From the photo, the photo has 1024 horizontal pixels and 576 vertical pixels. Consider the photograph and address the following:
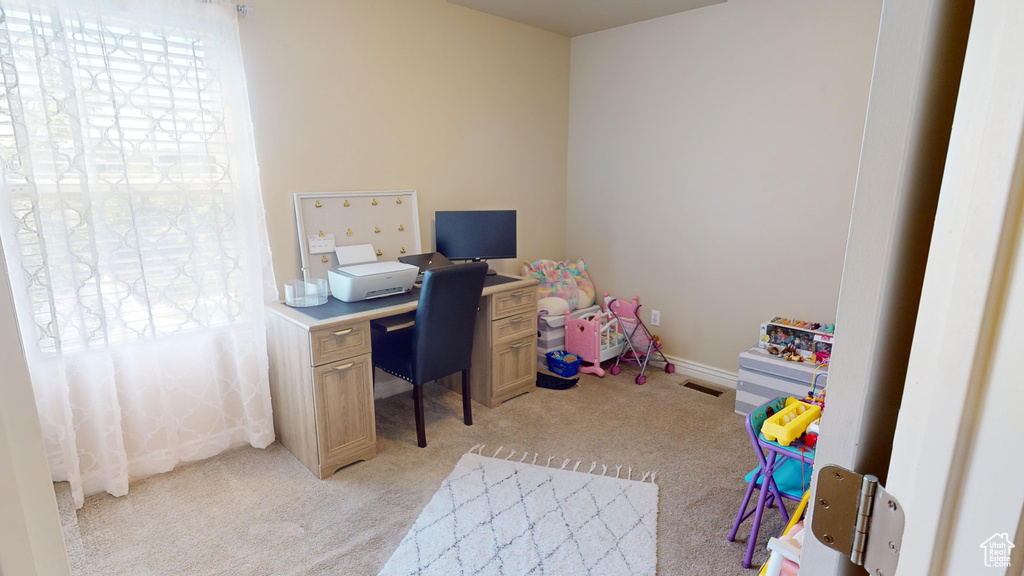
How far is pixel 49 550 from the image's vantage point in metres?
0.46

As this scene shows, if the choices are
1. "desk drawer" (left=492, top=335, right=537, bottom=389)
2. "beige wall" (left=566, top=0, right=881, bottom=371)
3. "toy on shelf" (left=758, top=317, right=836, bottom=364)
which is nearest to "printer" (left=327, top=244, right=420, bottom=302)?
"desk drawer" (left=492, top=335, right=537, bottom=389)

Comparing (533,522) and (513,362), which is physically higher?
(513,362)

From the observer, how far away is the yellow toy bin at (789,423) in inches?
68.1

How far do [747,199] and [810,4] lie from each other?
112cm

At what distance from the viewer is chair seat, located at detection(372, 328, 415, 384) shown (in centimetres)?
272

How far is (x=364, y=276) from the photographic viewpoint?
265 centimetres

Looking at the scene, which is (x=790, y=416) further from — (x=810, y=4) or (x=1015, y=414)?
(x=810, y=4)

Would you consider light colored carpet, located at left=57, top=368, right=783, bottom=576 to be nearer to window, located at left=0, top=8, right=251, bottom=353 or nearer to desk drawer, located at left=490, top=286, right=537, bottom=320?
desk drawer, located at left=490, top=286, right=537, bottom=320

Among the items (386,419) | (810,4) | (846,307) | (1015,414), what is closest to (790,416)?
(846,307)

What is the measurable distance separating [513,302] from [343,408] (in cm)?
121

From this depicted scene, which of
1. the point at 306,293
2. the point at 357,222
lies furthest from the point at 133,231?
the point at 357,222

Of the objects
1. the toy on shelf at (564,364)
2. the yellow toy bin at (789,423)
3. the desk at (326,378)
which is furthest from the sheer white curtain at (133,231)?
the yellow toy bin at (789,423)

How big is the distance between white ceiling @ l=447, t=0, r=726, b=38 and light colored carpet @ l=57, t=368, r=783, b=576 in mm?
2530

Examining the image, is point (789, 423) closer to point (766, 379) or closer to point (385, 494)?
point (766, 379)
